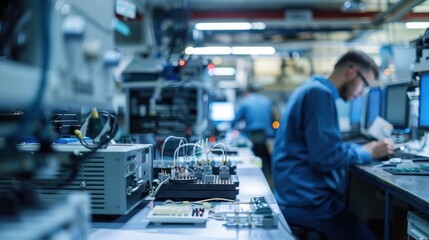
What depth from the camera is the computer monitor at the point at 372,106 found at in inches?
130

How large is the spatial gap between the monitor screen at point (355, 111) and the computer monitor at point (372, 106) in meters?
0.24

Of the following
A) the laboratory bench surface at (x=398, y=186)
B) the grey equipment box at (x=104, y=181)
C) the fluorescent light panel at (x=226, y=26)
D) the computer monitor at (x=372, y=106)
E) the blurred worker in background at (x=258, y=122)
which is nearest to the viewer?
the grey equipment box at (x=104, y=181)

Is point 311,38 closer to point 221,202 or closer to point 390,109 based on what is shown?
point 390,109

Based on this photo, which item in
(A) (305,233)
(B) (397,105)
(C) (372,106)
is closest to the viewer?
(A) (305,233)

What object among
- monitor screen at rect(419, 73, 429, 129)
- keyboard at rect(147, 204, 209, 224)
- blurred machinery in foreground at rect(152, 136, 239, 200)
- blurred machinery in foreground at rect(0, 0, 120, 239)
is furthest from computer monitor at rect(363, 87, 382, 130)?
blurred machinery in foreground at rect(0, 0, 120, 239)

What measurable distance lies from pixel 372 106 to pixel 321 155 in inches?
67.3

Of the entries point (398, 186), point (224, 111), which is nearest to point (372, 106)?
point (398, 186)

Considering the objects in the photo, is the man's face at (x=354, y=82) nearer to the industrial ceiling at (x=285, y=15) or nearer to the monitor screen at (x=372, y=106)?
the monitor screen at (x=372, y=106)

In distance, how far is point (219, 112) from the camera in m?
6.81

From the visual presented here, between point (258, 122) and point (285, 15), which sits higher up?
point (285, 15)

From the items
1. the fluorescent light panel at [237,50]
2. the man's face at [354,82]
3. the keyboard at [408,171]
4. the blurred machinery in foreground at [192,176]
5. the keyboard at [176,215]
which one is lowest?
the keyboard at [176,215]

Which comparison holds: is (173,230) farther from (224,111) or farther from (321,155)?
(224,111)

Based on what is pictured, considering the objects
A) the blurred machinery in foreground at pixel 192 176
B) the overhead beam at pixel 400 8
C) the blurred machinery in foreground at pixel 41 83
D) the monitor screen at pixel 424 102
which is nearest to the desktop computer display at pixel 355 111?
the overhead beam at pixel 400 8

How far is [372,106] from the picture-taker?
3.47 m
